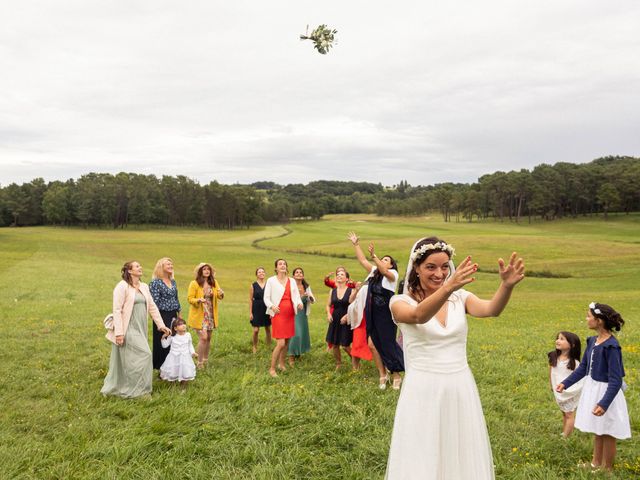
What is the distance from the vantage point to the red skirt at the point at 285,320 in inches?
399

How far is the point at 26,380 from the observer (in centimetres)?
936

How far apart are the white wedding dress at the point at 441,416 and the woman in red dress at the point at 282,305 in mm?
6210

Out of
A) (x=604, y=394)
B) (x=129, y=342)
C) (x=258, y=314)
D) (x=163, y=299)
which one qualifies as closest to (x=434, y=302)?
(x=604, y=394)

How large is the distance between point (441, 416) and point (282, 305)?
6600 millimetres

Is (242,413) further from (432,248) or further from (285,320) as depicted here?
(432,248)

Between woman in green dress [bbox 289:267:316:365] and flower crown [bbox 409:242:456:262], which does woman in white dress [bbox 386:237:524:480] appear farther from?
woman in green dress [bbox 289:267:316:365]

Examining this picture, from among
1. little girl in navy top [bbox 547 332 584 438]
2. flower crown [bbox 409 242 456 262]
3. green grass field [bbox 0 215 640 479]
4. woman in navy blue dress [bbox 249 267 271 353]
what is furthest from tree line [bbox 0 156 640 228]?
flower crown [bbox 409 242 456 262]

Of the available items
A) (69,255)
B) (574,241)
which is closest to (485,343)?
(69,255)

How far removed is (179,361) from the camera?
882 centimetres

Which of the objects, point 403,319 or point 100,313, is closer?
point 403,319

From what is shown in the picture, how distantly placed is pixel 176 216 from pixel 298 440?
401ft

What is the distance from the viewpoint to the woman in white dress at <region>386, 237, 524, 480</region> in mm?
3934

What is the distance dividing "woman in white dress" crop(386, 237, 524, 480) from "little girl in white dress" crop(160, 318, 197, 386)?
575 centimetres

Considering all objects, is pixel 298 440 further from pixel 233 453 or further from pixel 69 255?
pixel 69 255
